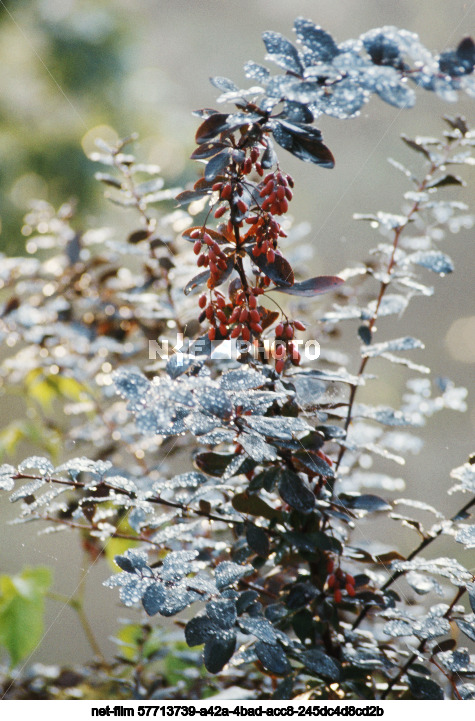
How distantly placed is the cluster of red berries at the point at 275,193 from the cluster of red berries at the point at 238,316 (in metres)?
0.07

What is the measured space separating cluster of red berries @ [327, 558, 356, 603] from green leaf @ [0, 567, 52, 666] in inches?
22.2

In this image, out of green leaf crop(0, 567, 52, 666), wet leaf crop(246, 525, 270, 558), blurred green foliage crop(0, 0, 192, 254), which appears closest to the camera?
wet leaf crop(246, 525, 270, 558)

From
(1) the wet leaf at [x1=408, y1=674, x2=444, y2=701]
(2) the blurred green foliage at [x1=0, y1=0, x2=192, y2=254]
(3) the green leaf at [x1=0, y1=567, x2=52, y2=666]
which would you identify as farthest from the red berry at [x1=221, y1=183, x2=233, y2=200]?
(2) the blurred green foliage at [x1=0, y1=0, x2=192, y2=254]

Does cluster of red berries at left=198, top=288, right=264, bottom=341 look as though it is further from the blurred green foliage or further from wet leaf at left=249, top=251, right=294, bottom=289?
the blurred green foliage

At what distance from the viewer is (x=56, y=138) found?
1.93m

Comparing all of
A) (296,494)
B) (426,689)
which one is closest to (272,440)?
(296,494)

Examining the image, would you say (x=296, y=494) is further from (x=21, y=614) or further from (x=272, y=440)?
(x=21, y=614)

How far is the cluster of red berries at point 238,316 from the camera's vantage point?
0.45 meters

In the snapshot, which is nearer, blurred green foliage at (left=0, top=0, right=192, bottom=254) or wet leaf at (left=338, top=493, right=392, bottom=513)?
wet leaf at (left=338, top=493, right=392, bottom=513)

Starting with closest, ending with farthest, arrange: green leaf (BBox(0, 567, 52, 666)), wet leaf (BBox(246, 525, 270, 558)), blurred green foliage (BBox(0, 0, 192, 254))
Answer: wet leaf (BBox(246, 525, 270, 558)) → green leaf (BBox(0, 567, 52, 666)) → blurred green foliage (BBox(0, 0, 192, 254))

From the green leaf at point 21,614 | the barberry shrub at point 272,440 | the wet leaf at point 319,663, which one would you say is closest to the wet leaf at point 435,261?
the barberry shrub at point 272,440

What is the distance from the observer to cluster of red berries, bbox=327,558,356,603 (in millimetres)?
502

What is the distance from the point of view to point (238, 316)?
1.50ft
